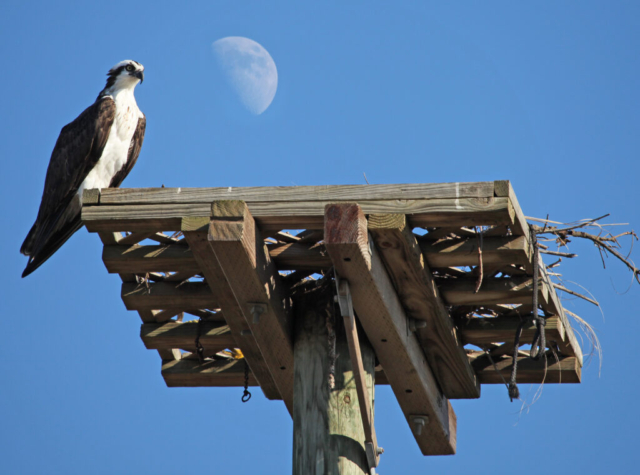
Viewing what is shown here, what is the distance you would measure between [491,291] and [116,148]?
3.83m

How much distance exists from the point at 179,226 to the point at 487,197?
1603mm

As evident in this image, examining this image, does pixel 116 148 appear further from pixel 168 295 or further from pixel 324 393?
pixel 324 393

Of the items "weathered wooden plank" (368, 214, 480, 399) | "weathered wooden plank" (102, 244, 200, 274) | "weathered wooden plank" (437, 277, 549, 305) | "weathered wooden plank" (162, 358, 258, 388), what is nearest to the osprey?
"weathered wooden plank" (162, 358, 258, 388)

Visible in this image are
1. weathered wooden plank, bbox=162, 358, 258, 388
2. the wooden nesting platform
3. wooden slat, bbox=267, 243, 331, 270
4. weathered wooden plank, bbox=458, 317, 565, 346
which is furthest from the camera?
weathered wooden plank, bbox=162, 358, 258, 388

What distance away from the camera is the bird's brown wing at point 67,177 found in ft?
20.0

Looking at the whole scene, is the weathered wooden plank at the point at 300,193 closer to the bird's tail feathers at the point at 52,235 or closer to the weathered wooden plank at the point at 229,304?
the weathered wooden plank at the point at 229,304

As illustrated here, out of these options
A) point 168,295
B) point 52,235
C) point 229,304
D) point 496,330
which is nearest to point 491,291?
point 496,330

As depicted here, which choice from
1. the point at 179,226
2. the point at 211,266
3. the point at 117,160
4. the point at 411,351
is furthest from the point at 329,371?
the point at 117,160

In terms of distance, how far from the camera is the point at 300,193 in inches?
162

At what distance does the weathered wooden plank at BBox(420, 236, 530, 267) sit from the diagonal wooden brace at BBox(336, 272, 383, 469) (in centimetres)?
55

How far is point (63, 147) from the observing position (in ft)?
23.0

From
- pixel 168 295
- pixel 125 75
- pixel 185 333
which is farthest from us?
pixel 125 75

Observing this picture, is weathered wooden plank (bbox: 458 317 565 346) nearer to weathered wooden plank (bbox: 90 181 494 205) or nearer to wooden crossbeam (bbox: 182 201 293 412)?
wooden crossbeam (bbox: 182 201 293 412)

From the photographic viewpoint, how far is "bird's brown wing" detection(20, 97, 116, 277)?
6102 mm
